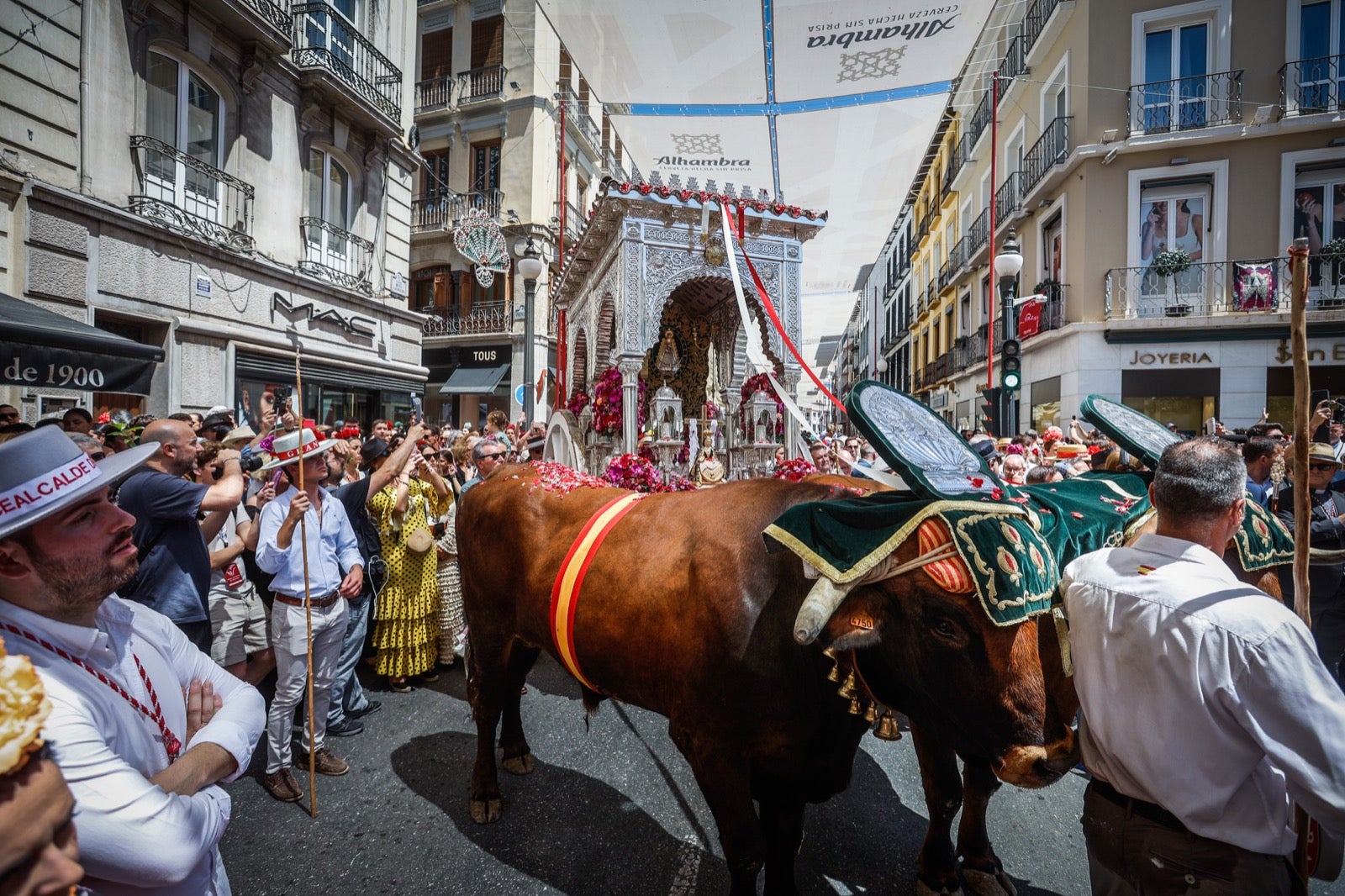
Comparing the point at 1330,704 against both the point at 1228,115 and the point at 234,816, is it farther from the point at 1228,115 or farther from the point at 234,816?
the point at 1228,115

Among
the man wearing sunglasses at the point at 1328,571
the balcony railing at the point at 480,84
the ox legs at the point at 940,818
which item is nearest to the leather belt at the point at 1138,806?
the ox legs at the point at 940,818

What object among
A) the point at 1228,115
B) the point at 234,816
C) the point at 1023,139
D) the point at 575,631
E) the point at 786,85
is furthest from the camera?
the point at 1023,139

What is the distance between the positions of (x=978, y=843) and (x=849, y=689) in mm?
1563

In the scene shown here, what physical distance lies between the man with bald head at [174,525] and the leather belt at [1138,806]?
3.84m

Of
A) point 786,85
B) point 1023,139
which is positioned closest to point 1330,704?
point 786,85

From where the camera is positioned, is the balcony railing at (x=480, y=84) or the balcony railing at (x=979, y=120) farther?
the balcony railing at (x=480, y=84)

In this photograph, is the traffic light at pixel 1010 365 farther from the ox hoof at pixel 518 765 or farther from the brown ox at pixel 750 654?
the ox hoof at pixel 518 765

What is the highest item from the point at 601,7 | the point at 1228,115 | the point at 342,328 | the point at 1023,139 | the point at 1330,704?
the point at 1023,139

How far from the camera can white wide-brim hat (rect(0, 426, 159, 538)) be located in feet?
3.93

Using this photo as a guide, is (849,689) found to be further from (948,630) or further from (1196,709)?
(1196,709)

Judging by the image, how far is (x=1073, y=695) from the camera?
2105 mm

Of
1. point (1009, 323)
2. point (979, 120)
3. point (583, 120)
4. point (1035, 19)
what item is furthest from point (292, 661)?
point (979, 120)

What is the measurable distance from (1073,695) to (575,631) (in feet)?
6.46

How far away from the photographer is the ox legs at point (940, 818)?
258 cm
